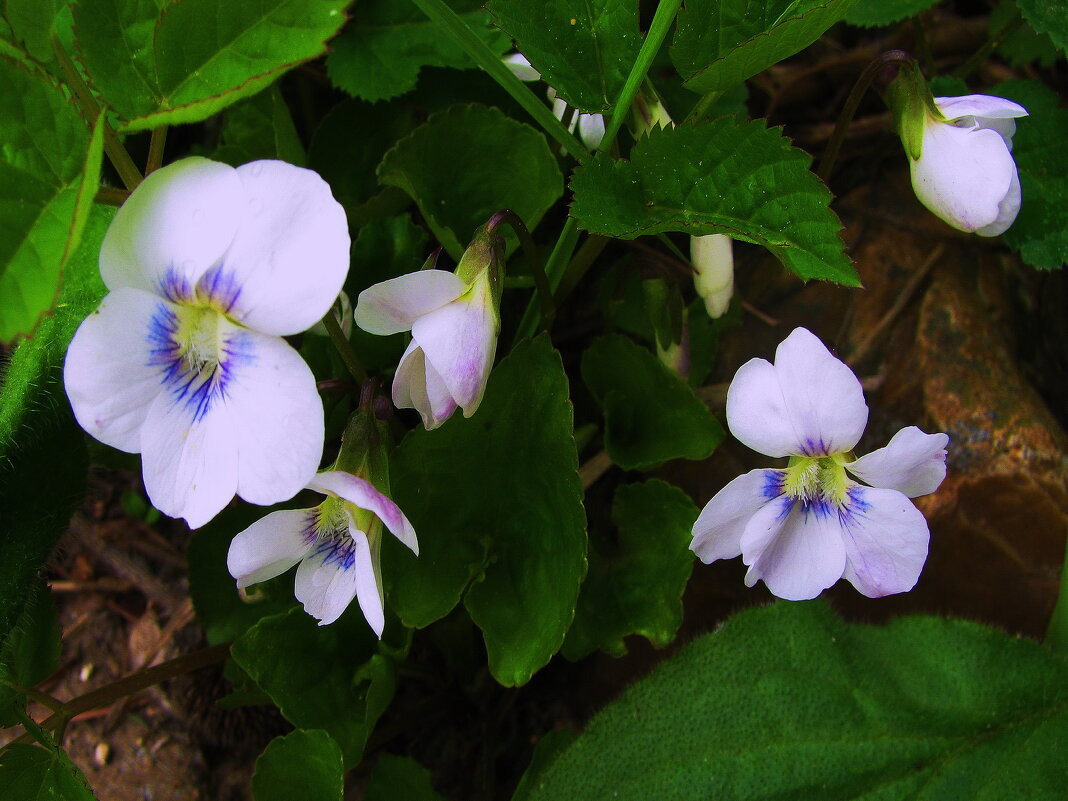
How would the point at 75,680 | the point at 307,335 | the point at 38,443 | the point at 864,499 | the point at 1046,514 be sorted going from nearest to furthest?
the point at 864,499
the point at 38,443
the point at 307,335
the point at 1046,514
the point at 75,680

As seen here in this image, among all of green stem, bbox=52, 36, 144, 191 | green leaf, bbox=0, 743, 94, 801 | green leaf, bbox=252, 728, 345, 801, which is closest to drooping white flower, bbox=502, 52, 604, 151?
green stem, bbox=52, 36, 144, 191

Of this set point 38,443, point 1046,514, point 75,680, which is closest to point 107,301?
point 38,443

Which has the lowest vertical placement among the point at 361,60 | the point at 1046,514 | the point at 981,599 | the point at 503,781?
the point at 503,781

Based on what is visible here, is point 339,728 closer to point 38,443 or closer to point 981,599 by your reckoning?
point 38,443

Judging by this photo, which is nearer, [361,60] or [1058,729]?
[1058,729]

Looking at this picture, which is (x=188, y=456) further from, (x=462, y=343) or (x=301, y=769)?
(x=301, y=769)

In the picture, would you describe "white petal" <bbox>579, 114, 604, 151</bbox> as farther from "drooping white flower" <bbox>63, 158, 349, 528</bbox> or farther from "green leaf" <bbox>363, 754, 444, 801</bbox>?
"green leaf" <bbox>363, 754, 444, 801</bbox>

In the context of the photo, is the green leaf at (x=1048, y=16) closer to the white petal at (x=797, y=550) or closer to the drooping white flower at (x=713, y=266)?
the drooping white flower at (x=713, y=266)

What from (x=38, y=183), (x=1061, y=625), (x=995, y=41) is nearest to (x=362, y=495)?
(x=38, y=183)

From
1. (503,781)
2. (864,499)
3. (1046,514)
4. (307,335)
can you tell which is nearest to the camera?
(864,499)
